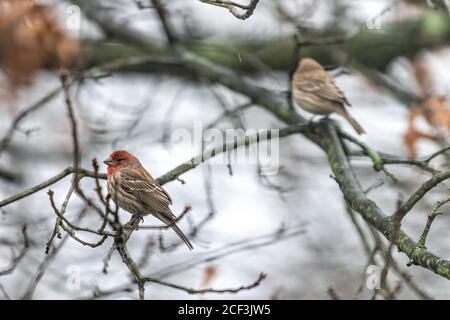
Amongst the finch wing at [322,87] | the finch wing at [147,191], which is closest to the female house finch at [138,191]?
the finch wing at [147,191]

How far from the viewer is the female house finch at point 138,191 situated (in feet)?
24.8

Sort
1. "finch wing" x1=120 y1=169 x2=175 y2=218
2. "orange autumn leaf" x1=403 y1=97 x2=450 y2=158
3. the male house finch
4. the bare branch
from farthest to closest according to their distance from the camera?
1. the male house finch
2. "orange autumn leaf" x1=403 y1=97 x2=450 y2=158
3. "finch wing" x1=120 y1=169 x2=175 y2=218
4. the bare branch

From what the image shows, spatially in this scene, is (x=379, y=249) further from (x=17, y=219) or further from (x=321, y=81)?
(x=17, y=219)

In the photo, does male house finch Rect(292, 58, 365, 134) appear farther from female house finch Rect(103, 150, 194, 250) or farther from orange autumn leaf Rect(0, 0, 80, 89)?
orange autumn leaf Rect(0, 0, 80, 89)

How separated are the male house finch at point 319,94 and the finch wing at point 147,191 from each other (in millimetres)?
2462

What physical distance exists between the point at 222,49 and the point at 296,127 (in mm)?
3854

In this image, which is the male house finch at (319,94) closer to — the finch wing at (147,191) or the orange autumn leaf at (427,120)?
the orange autumn leaf at (427,120)

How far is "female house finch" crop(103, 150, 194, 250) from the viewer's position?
757 cm

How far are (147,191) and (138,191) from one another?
80 millimetres

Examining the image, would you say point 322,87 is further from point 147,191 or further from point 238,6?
point 238,6

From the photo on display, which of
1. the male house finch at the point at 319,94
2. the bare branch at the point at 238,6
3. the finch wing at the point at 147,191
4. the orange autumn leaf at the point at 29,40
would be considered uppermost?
the orange autumn leaf at the point at 29,40

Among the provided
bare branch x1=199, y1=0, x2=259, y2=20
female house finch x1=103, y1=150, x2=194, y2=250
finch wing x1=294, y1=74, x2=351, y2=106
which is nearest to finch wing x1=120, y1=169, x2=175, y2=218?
female house finch x1=103, y1=150, x2=194, y2=250

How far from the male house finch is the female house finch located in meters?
2.39

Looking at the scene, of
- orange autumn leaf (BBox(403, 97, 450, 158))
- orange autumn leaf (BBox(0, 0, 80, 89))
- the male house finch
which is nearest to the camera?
orange autumn leaf (BBox(403, 97, 450, 158))
